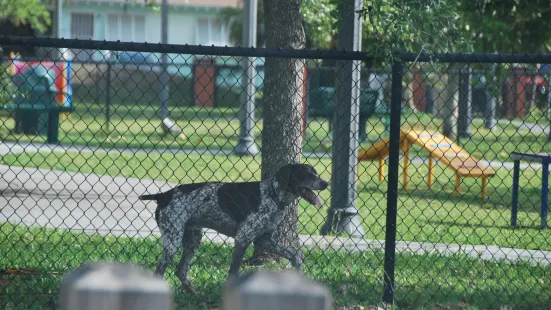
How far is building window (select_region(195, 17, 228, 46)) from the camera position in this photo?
126 ft

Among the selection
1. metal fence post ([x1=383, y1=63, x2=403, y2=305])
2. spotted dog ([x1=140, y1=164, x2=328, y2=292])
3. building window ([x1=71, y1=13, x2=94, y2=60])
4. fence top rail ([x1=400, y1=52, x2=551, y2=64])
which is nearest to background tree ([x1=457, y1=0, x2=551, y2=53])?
fence top rail ([x1=400, y1=52, x2=551, y2=64])

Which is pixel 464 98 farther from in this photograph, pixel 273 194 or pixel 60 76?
pixel 273 194

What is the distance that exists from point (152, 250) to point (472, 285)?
97.3 inches

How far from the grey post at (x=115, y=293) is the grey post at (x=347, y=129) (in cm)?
531

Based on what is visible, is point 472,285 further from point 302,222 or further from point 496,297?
point 302,222

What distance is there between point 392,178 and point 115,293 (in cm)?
369

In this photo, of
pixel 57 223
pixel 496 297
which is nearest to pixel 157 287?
pixel 496 297

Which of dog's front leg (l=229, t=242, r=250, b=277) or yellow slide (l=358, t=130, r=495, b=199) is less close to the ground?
yellow slide (l=358, t=130, r=495, b=199)

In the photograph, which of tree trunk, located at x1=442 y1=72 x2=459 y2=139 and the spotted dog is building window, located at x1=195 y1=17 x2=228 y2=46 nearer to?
tree trunk, located at x1=442 y1=72 x2=459 y2=139

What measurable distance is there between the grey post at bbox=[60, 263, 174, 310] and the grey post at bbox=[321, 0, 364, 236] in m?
5.31

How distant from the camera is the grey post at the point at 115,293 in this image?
1.70 metres

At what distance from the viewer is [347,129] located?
746 cm

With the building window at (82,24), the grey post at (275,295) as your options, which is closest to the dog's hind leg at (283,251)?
the grey post at (275,295)

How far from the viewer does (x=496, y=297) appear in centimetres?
564
